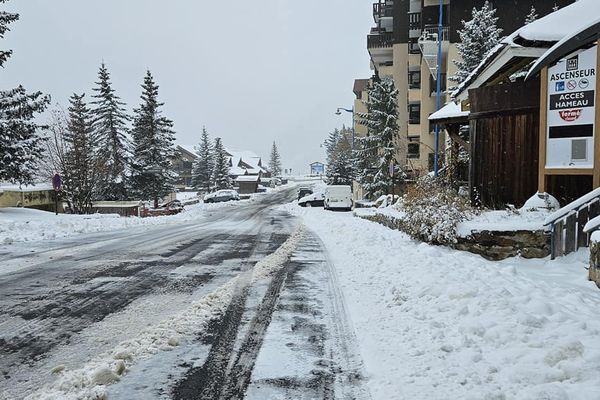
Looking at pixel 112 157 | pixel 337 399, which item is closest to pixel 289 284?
pixel 337 399

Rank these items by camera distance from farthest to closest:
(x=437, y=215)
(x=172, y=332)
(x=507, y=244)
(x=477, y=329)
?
1. (x=437, y=215)
2. (x=507, y=244)
3. (x=172, y=332)
4. (x=477, y=329)

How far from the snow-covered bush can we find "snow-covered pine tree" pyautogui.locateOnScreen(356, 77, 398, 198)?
22872mm

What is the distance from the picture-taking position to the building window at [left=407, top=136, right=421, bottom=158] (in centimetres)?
4028

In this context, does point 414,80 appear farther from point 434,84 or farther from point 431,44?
point 431,44

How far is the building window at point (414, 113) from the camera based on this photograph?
41594 millimetres

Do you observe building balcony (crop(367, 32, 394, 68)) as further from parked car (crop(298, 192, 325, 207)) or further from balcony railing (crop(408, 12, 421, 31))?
parked car (crop(298, 192, 325, 207))

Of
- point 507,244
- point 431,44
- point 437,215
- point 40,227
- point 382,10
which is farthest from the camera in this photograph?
point 382,10

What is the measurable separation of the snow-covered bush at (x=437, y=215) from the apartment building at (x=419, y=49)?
1841 centimetres

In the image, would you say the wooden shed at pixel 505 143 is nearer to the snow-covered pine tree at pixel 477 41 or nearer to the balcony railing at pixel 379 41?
the snow-covered pine tree at pixel 477 41

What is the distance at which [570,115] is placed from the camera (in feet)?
28.5

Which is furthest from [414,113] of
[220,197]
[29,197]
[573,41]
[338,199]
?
[573,41]

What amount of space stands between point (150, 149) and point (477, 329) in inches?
1617

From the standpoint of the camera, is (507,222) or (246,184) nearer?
(507,222)

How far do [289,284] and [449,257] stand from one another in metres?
2.90
